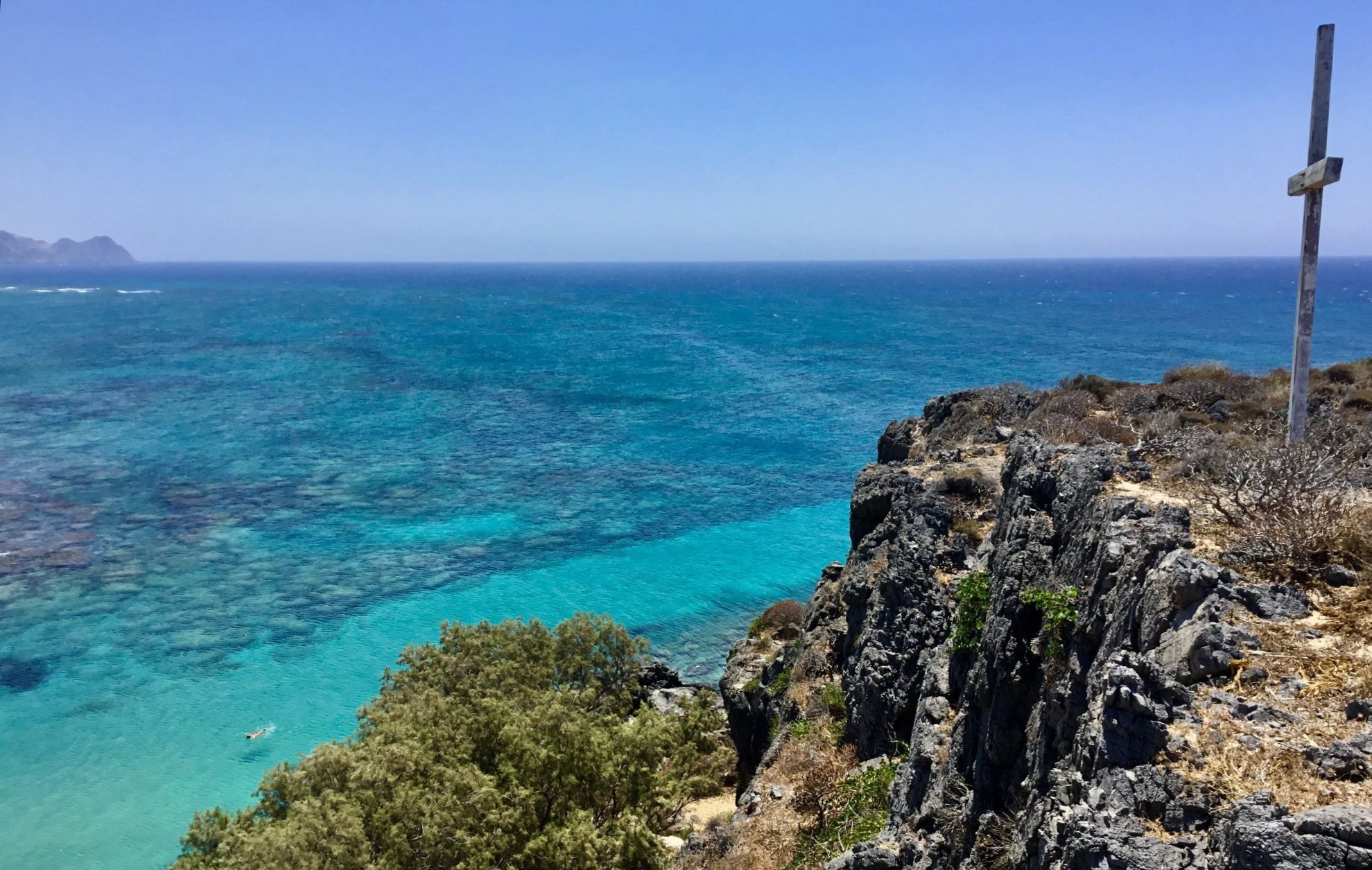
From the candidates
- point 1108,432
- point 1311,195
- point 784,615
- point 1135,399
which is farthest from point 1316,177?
point 784,615

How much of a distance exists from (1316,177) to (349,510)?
51.6 meters

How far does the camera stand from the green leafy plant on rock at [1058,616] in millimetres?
10961

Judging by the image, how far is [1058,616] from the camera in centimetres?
1106

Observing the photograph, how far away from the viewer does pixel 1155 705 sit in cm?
765

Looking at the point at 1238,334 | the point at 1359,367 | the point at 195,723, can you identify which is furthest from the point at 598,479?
the point at 1238,334

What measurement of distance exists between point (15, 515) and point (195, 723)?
29.7 metres

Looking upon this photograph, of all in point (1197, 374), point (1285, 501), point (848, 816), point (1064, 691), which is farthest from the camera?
point (1197, 374)

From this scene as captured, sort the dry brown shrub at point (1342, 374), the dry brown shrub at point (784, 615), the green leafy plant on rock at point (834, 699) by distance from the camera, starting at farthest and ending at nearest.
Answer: the dry brown shrub at point (784, 615) < the dry brown shrub at point (1342, 374) < the green leafy plant on rock at point (834, 699)

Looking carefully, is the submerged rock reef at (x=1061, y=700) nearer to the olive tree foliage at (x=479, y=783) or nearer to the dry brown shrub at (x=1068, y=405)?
the olive tree foliage at (x=479, y=783)

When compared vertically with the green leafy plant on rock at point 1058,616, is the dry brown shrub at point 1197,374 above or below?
above

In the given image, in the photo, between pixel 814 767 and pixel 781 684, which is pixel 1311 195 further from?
pixel 781 684

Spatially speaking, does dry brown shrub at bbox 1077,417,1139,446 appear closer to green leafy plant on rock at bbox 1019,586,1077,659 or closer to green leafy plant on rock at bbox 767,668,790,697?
green leafy plant on rock at bbox 1019,586,1077,659

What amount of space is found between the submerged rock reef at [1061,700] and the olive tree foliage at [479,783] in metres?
2.08

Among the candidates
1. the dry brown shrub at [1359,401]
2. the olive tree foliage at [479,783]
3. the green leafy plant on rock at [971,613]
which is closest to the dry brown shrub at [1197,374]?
the dry brown shrub at [1359,401]
